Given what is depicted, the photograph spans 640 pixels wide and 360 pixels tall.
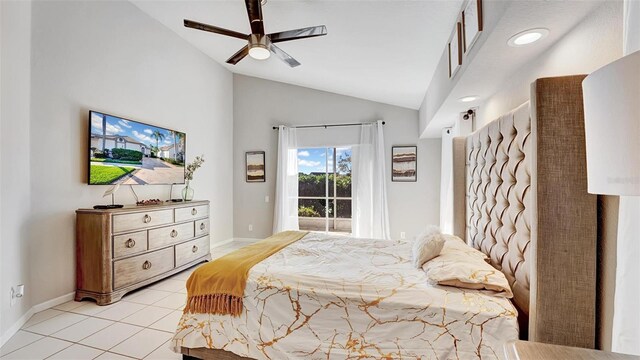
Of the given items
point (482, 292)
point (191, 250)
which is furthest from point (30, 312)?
point (482, 292)

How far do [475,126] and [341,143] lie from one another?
→ 245 cm

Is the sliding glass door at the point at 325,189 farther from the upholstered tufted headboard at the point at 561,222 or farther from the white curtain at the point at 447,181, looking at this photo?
the upholstered tufted headboard at the point at 561,222

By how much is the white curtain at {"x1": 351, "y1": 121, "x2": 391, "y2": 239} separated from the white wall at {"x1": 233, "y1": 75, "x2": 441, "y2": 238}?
0.58 feet

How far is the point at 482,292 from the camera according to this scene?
139 cm

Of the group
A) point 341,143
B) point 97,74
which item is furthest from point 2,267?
point 341,143

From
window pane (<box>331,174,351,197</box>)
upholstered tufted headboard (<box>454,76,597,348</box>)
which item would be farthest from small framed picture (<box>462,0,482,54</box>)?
window pane (<box>331,174,351,197</box>)

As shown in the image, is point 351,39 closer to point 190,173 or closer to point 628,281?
point 628,281

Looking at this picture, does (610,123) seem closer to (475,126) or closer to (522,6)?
(522,6)

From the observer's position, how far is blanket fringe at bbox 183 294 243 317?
164cm

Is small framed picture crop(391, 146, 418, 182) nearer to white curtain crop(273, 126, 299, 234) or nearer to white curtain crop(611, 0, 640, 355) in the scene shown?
white curtain crop(273, 126, 299, 234)

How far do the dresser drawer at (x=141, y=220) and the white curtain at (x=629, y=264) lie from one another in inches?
138

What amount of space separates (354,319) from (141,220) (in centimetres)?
265

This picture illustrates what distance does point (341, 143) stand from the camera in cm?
486

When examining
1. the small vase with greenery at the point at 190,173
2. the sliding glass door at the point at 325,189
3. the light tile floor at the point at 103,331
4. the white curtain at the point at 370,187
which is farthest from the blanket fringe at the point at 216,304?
the sliding glass door at the point at 325,189
